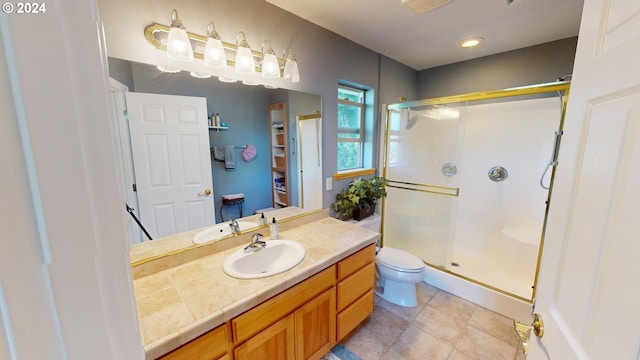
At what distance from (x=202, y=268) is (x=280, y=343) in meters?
0.56

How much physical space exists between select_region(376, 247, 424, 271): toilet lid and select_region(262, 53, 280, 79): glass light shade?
1.71 metres

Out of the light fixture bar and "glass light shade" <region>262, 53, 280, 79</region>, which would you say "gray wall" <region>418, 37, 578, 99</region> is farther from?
the light fixture bar

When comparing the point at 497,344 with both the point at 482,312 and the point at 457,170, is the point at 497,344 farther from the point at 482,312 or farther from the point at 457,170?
the point at 457,170

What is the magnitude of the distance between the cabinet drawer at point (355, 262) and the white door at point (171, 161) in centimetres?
87

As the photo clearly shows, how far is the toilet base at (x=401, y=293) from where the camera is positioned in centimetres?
210

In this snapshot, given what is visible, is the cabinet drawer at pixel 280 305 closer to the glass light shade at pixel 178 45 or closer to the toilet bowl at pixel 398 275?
the toilet bowl at pixel 398 275

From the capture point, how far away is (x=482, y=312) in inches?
79.4

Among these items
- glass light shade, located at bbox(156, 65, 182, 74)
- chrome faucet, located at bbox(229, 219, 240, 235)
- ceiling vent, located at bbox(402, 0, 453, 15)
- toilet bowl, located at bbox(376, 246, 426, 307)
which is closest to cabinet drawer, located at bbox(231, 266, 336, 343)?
chrome faucet, located at bbox(229, 219, 240, 235)

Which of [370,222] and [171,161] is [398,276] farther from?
[171,161]

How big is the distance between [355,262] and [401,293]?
85 centimetres

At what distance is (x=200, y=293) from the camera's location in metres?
1.07

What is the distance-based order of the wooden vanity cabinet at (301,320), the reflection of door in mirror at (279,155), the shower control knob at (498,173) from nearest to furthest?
1. the wooden vanity cabinet at (301,320)
2. the reflection of door in mirror at (279,155)
3. the shower control knob at (498,173)

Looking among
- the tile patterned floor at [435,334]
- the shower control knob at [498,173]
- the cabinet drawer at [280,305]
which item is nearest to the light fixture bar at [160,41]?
the cabinet drawer at [280,305]

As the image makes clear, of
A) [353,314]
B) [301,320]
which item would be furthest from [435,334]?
[301,320]
